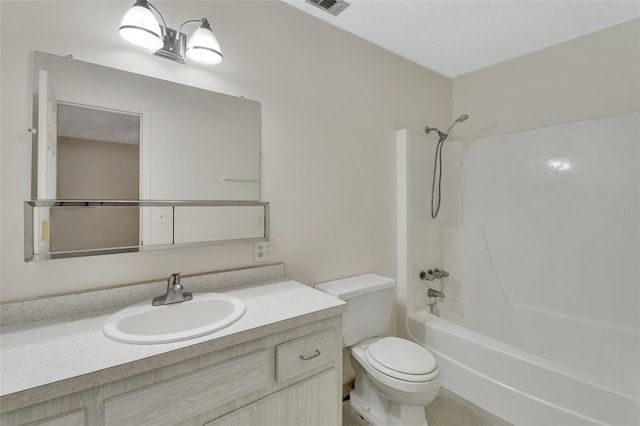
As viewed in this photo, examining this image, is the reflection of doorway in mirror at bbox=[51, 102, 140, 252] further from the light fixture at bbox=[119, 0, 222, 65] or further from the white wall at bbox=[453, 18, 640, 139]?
Answer: the white wall at bbox=[453, 18, 640, 139]

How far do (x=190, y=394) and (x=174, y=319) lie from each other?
382 mm

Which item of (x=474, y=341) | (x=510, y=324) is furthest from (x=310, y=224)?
(x=510, y=324)

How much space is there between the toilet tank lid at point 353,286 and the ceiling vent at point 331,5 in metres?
1.64

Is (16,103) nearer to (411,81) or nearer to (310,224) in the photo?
(310,224)

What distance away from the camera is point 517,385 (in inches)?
63.9

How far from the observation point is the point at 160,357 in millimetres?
823

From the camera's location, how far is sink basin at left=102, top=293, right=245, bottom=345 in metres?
0.92

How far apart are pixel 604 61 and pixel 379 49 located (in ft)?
4.91

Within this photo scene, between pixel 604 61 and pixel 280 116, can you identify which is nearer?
pixel 280 116

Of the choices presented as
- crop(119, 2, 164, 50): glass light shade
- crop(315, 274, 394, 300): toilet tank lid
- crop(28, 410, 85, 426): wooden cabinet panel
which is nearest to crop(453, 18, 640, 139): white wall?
crop(315, 274, 394, 300): toilet tank lid

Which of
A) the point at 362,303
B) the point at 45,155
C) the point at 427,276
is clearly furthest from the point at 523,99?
the point at 45,155

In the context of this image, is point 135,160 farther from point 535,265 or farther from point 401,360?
point 535,265

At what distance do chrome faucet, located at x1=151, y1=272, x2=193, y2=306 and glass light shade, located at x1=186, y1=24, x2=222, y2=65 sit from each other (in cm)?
98

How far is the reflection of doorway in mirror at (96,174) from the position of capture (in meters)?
1.10
